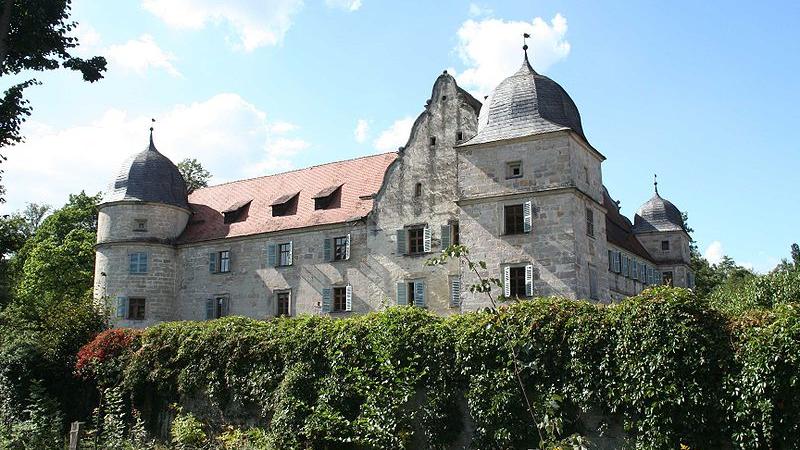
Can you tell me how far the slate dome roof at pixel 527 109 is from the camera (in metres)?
25.9

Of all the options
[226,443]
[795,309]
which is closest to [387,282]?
→ [226,443]

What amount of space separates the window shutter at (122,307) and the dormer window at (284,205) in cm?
787

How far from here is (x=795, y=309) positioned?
11.2 m

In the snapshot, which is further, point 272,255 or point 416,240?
point 272,255

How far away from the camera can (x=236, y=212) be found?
36.7 metres

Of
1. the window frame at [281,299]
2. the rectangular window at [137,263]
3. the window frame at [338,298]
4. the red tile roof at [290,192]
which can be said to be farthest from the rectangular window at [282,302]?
the rectangular window at [137,263]

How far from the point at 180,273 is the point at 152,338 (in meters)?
17.6

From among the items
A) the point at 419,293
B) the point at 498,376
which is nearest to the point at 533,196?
the point at 419,293

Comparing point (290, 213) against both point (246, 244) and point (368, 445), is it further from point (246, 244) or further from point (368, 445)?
point (368, 445)

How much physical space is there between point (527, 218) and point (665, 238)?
1985 centimetres

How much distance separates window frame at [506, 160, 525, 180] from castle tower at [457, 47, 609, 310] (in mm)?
34

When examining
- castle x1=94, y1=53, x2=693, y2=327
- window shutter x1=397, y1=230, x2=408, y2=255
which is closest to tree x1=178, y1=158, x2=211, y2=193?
castle x1=94, y1=53, x2=693, y2=327

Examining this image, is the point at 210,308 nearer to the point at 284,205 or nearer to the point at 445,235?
the point at 284,205

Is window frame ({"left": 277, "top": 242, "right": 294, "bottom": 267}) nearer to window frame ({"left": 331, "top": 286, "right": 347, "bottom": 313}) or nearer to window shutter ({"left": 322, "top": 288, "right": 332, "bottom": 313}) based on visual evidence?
window shutter ({"left": 322, "top": 288, "right": 332, "bottom": 313})
